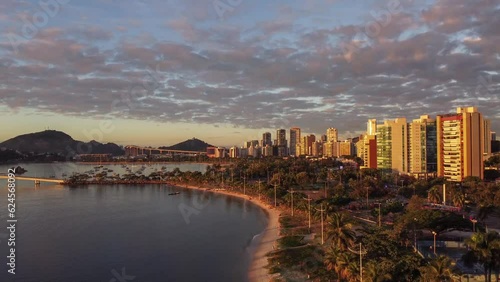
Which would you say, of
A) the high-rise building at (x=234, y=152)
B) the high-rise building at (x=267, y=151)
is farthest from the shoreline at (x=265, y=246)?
the high-rise building at (x=234, y=152)

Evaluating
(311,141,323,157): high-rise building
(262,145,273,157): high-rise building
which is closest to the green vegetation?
(311,141,323,157): high-rise building

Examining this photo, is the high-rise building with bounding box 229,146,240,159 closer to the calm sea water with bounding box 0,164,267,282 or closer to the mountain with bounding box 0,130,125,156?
the mountain with bounding box 0,130,125,156

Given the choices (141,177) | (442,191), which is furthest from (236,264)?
(141,177)

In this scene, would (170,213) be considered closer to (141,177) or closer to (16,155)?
(141,177)

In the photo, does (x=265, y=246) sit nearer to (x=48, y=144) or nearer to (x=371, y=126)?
(x=371, y=126)

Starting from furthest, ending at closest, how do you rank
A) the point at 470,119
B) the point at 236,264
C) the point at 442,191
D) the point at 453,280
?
the point at 470,119
the point at 442,191
the point at 236,264
the point at 453,280
